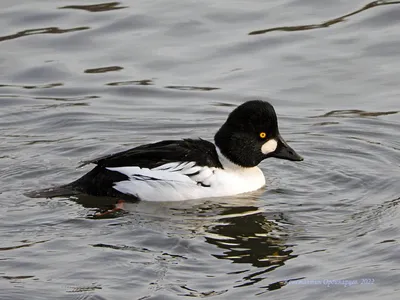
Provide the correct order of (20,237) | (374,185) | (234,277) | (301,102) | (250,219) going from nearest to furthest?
(234,277) → (20,237) → (250,219) → (374,185) → (301,102)

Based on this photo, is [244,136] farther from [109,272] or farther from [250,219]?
[109,272]

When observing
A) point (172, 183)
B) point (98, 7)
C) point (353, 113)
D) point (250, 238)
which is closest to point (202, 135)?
point (353, 113)

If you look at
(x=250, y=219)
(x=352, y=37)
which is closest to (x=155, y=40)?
(x=352, y=37)

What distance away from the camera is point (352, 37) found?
14.6 metres

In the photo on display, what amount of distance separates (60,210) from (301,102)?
436cm

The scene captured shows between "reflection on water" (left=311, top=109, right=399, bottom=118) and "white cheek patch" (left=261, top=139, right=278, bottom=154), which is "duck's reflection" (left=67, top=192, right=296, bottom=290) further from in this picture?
"reflection on water" (left=311, top=109, right=399, bottom=118)

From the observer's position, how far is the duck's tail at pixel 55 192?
9766 millimetres

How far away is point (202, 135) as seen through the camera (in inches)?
466

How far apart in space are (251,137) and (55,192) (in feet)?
6.56

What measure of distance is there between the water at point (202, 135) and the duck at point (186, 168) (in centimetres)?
14

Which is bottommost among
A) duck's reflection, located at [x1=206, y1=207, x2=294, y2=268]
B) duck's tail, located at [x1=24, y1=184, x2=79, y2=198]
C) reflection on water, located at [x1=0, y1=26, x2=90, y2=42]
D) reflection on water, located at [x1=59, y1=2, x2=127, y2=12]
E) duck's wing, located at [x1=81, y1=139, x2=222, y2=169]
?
duck's reflection, located at [x1=206, y1=207, x2=294, y2=268]

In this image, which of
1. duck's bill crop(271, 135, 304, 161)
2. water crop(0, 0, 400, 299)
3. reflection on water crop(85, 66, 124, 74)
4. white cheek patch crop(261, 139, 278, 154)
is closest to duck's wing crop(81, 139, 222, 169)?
water crop(0, 0, 400, 299)

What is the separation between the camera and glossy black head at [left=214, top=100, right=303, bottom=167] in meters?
9.95

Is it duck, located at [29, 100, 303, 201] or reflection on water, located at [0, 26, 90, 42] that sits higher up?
reflection on water, located at [0, 26, 90, 42]
